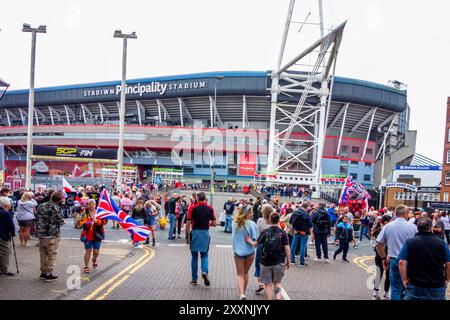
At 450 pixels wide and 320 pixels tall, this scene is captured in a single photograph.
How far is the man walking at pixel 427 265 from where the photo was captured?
5562 millimetres

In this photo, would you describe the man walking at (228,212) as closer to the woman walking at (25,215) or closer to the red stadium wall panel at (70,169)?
the woman walking at (25,215)

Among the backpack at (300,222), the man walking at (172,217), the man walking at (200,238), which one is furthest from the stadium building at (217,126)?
the man walking at (200,238)

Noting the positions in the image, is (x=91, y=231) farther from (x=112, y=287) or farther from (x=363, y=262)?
(x=363, y=262)

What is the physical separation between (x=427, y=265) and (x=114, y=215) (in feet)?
24.4

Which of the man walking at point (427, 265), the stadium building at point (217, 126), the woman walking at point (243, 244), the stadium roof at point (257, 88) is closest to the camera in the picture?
the man walking at point (427, 265)

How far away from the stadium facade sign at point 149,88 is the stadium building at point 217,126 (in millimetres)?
149

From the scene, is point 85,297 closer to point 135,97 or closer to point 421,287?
point 421,287

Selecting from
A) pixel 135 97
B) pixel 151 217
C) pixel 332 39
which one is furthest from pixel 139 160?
pixel 151 217

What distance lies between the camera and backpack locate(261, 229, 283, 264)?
6.79 m

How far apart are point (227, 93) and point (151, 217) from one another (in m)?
44.5

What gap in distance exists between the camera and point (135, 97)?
64.6m

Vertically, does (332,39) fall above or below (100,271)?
above

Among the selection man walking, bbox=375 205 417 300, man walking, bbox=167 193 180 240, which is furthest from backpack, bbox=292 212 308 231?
man walking, bbox=167 193 180 240

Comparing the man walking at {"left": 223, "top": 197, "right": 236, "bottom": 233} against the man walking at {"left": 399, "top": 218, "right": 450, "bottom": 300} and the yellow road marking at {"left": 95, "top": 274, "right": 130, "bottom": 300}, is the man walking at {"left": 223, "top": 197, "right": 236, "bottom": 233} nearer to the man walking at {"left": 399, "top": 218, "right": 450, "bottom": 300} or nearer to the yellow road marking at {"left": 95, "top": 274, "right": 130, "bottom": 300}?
the yellow road marking at {"left": 95, "top": 274, "right": 130, "bottom": 300}
